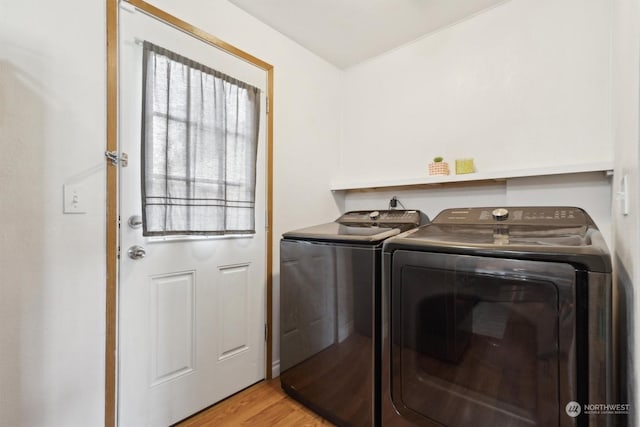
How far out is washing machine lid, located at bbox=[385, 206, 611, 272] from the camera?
0.90 m

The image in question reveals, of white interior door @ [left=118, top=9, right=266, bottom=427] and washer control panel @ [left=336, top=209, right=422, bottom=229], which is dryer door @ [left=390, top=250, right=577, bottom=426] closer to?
washer control panel @ [left=336, top=209, right=422, bottom=229]

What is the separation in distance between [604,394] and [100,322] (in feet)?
6.02

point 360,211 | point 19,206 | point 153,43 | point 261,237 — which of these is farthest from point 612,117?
point 19,206

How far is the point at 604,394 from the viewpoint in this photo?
0.84m

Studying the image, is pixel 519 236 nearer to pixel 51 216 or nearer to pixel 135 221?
pixel 135 221

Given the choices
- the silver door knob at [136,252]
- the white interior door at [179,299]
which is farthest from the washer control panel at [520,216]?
the silver door knob at [136,252]

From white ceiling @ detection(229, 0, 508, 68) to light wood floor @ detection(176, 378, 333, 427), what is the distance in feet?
7.82

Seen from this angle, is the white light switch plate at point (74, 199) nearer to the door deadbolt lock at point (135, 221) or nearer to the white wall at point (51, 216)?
the white wall at point (51, 216)

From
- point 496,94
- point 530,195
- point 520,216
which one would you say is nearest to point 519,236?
point 520,216

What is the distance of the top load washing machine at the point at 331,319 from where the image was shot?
1.36 meters

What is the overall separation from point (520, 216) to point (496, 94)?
80cm

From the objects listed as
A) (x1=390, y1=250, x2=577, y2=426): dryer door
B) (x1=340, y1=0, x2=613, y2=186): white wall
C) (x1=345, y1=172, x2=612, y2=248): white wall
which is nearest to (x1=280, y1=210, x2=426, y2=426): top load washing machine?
(x1=390, y1=250, x2=577, y2=426): dryer door

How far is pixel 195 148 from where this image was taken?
1.53 meters

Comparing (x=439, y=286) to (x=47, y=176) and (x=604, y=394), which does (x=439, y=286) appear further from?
(x=47, y=176)
